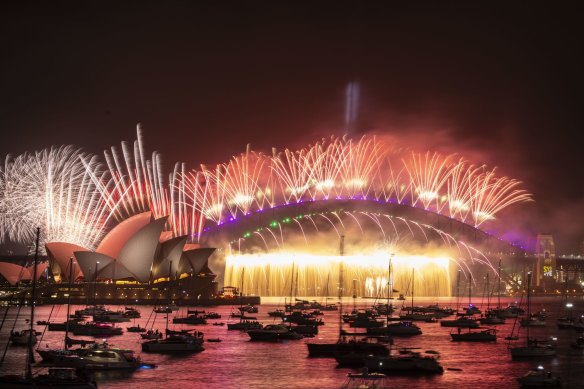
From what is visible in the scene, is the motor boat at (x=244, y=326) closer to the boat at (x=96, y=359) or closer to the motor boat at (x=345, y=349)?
the motor boat at (x=345, y=349)

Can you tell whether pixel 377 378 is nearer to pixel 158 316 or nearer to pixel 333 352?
pixel 333 352

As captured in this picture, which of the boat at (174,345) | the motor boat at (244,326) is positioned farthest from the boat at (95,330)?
the boat at (174,345)

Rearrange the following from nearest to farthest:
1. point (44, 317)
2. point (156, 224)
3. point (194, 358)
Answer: point (194, 358) → point (44, 317) → point (156, 224)

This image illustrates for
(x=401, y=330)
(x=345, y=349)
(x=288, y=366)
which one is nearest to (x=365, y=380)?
(x=288, y=366)

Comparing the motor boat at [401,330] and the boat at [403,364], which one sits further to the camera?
the motor boat at [401,330]

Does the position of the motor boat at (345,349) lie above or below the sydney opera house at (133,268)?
below

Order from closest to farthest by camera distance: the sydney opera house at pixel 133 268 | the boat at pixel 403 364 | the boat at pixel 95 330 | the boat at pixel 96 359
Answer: the boat at pixel 96 359, the boat at pixel 403 364, the boat at pixel 95 330, the sydney opera house at pixel 133 268

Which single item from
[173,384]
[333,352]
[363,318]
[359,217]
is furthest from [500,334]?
[359,217]

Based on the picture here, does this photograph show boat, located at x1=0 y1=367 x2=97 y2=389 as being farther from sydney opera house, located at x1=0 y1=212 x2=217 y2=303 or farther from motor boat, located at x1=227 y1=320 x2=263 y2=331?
sydney opera house, located at x1=0 y1=212 x2=217 y2=303
